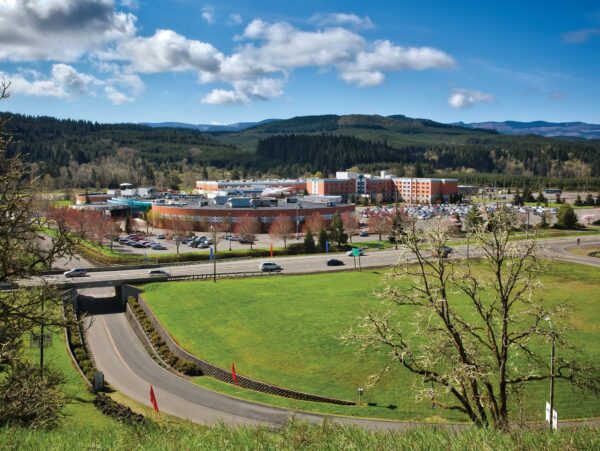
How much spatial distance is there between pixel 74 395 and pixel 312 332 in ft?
59.5

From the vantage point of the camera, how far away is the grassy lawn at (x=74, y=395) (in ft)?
62.2

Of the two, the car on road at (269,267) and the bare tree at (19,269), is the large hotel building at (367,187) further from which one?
the bare tree at (19,269)

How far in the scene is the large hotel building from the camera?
136750mm

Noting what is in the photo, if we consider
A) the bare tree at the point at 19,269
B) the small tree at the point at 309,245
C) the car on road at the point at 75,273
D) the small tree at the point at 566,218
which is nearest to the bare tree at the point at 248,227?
the small tree at the point at 309,245

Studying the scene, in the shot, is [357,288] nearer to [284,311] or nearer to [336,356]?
[284,311]

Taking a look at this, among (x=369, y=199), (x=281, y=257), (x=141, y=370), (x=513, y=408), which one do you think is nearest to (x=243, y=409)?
(x=141, y=370)

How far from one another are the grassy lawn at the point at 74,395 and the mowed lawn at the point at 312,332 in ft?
19.8

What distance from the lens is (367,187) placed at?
474ft

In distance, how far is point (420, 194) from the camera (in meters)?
140

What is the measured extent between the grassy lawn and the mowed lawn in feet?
19.8

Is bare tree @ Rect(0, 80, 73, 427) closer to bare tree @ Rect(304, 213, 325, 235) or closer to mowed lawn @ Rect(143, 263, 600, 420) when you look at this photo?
mowed lawn @ Rect(143, 263, 600, 420)

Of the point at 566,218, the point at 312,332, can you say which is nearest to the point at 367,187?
the point at 566,218

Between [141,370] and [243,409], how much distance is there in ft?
29.9

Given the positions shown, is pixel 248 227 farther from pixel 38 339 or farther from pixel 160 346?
pixel 38 339
